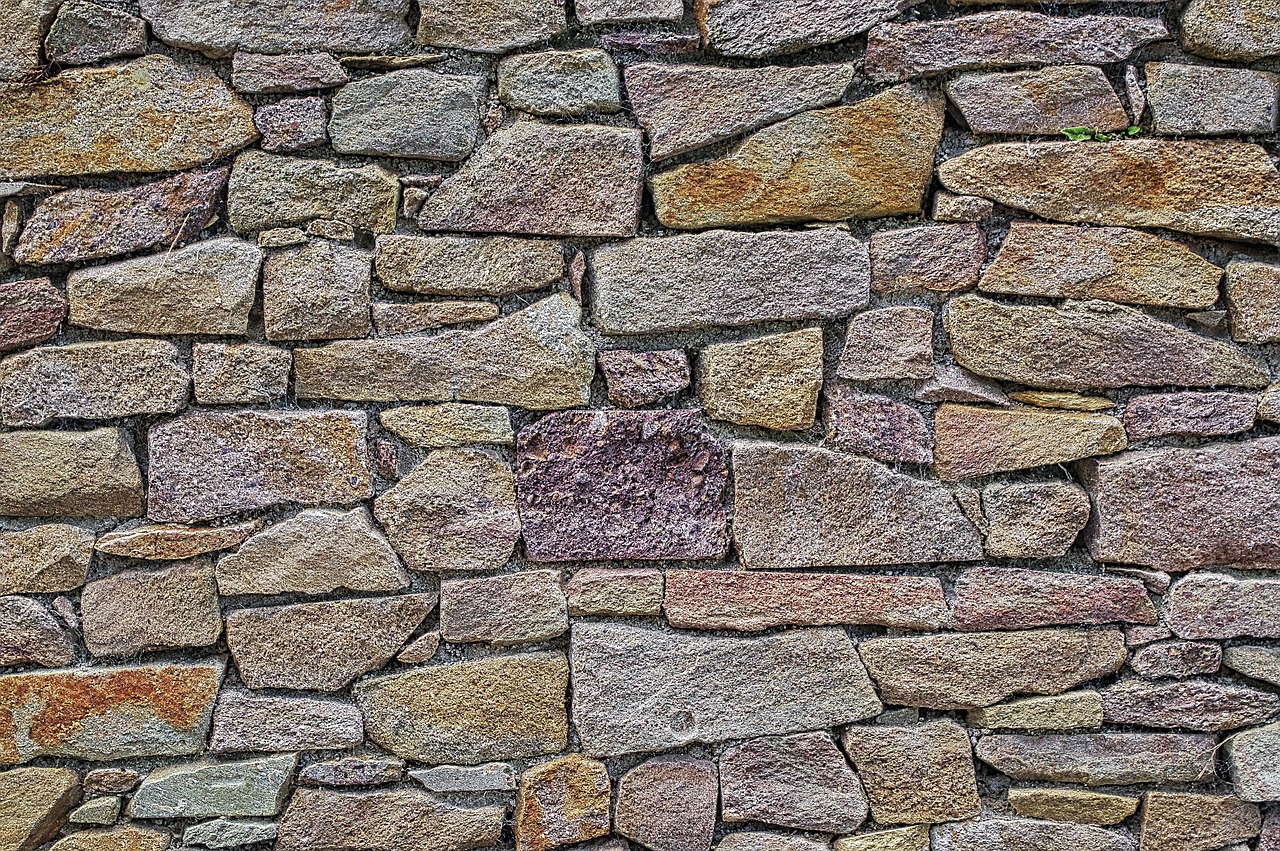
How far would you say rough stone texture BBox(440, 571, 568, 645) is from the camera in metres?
1.83

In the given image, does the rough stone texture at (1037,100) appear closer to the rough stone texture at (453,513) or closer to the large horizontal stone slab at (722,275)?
the large horizontal stone slab at (722,275)

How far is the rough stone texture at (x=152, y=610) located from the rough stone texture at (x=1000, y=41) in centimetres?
178

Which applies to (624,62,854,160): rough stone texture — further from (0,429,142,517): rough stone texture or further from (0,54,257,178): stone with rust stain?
(0,429,142,517): rough stone texture

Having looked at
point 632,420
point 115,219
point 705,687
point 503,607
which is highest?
point 115,219

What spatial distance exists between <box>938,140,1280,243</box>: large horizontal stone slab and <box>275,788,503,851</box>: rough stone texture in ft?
5.57

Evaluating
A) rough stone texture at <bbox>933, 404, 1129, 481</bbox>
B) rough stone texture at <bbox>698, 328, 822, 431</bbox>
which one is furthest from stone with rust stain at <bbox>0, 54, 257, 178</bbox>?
rough stone texture at <bbox>933, 404, 1129, 481</bbox>

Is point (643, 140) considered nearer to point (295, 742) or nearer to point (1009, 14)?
point (1009, 14)

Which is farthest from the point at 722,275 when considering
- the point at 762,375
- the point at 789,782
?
the point at 789,782

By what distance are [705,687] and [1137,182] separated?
4.57ft

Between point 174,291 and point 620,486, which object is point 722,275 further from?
point 174,291

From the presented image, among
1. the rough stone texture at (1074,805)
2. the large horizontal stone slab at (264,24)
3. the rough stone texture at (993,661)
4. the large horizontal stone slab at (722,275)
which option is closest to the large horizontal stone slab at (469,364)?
the large horizontal stone slab at (722,275)

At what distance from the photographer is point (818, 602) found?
1861 mm

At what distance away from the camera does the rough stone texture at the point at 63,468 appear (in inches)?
69.8

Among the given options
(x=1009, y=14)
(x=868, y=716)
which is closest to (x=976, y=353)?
(x=1009, y=14)
